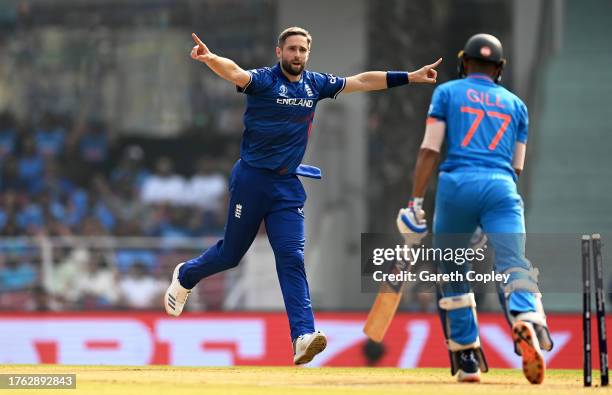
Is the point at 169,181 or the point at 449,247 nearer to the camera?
the point at 449,247

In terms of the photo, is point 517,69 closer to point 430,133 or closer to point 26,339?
point 26,339

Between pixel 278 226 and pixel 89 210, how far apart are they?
10511 mm

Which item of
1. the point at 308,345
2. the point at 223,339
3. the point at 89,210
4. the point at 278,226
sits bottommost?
the point at 223,339

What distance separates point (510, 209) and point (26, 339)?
25.4ft

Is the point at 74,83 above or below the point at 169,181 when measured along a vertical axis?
above

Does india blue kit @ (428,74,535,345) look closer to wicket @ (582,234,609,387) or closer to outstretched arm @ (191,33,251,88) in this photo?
wicket @ (582,234,609,387)

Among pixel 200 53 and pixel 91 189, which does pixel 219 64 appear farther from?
pixel 91 189

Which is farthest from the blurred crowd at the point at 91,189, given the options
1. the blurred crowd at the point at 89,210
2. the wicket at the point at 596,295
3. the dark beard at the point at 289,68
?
the wicket at the point at 596,295

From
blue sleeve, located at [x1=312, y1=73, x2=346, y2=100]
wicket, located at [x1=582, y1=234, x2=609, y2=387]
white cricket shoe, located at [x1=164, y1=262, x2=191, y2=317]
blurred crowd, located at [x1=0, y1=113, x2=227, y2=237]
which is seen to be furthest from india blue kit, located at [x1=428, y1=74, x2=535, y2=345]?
blurred crowd, located at [x1=0, y1=113, x2=227, y2=237]

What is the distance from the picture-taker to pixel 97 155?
63.5 ft

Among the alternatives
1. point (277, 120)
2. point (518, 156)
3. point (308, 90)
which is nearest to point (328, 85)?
point (308, 90)

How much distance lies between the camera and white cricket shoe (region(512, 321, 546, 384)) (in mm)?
6680

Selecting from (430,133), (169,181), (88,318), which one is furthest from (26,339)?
(430,133)

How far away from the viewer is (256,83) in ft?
25.6
